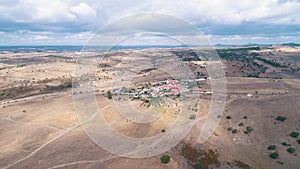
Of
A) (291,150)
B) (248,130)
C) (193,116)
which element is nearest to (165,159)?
(291,150)

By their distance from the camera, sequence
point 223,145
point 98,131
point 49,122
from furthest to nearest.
A: 1. point 49,122
2. point 98,131
3. point 223,145

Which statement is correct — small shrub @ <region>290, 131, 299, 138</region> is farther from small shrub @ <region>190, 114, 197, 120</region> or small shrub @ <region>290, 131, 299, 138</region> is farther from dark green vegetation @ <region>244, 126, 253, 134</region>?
small shrub @ <region>190, 114, 197, 120</region>

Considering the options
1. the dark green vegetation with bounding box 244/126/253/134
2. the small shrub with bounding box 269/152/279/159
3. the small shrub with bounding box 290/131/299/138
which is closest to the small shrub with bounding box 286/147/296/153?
the small shrub with bounding box 269/152/279/159

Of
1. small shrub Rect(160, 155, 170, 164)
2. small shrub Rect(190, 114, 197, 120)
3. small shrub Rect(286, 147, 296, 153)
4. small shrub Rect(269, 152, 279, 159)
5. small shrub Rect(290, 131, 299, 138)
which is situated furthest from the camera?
small shrub Rect(190, 114, 197, 120)

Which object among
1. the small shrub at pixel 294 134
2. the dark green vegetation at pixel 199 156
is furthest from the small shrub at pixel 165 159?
the small shrub at pixel 294 134

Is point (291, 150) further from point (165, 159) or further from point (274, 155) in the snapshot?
point (165, 159)

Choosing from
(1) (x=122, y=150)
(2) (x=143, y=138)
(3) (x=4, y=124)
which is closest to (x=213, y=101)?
(2) (x=143, y=138)

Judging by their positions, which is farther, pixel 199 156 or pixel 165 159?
pixel 199 156

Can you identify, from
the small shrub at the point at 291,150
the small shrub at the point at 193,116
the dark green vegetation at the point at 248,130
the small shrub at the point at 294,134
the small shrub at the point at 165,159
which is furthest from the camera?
the small shrub at the point at 193,116

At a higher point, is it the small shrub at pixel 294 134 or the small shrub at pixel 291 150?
the small shrub at pixel 294 134

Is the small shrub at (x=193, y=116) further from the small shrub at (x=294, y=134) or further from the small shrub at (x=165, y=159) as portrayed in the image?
the small shrub at (x=165, y=159)

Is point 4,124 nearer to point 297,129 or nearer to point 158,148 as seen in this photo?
point 158,148
